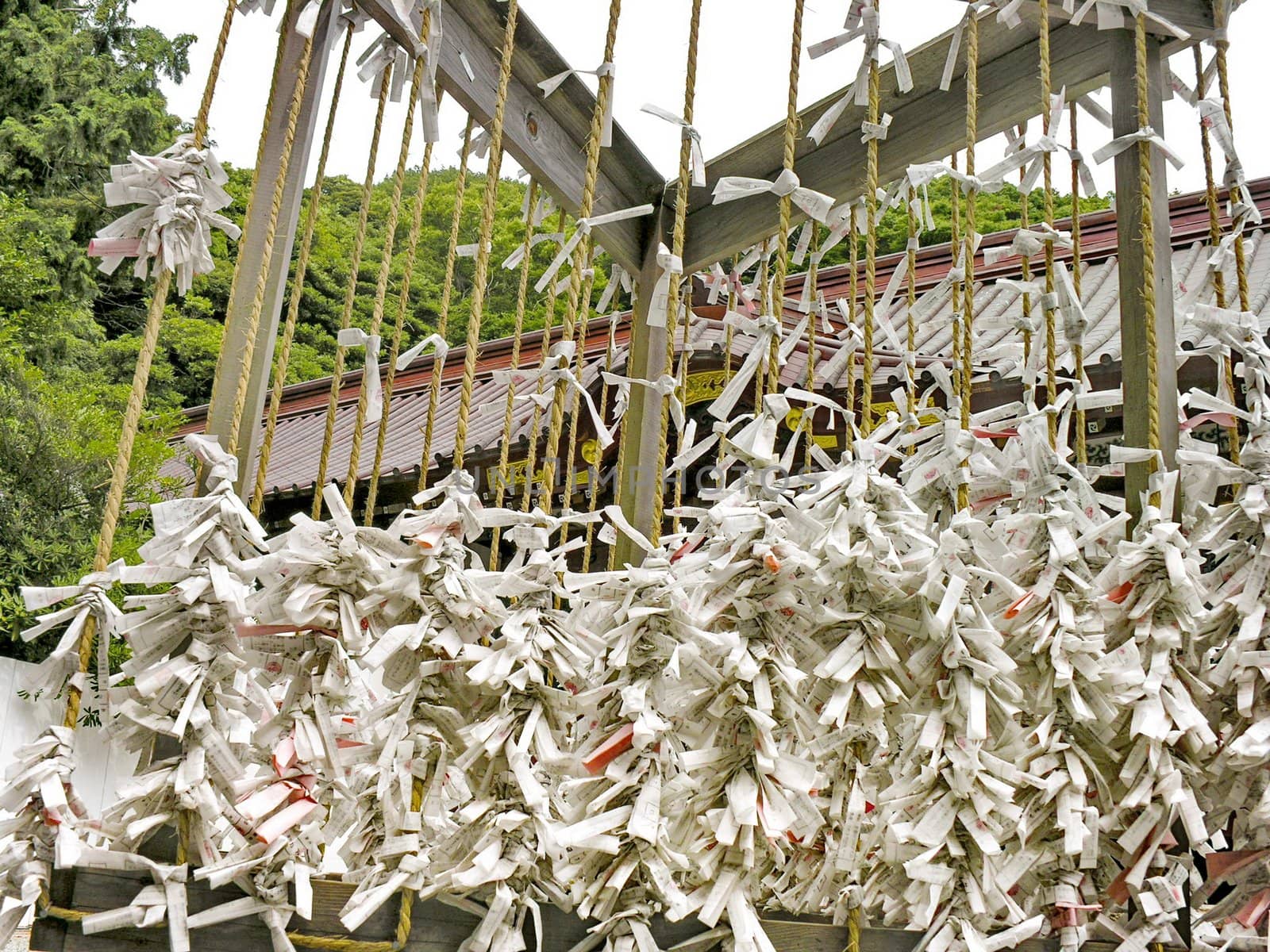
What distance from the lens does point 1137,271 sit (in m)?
1.08

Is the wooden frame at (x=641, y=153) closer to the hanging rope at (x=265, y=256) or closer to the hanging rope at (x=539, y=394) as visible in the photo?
the hanging rope at (x=265, y=256)

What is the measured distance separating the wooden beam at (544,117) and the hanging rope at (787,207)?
459mm

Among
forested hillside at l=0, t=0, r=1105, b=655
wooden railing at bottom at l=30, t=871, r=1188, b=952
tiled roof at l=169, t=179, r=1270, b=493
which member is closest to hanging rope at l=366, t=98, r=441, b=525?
wooden railing at bottom at l=30, t=871, r=1188, b=952

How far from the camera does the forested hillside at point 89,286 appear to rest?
4598 millimetres

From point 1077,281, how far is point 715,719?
648mm

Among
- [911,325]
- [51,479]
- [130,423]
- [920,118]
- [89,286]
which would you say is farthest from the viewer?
[89,286]

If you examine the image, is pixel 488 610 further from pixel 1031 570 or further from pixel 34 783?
pixel 1031 570

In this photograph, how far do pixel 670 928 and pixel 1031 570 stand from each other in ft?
1.34

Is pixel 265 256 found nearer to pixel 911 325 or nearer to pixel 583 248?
pixel 583 248

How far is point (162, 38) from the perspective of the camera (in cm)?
917

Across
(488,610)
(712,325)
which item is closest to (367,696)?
(488,610)

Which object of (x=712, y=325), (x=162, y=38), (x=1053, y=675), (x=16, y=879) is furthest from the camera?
(x=162, y=38)

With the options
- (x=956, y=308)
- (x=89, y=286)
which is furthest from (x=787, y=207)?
(x=89, y=286)

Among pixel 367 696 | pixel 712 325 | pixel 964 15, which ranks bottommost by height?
pixel 367 696
